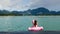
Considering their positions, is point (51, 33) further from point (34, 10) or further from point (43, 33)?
point (34, 10)

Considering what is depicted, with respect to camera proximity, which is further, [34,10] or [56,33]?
[34,10]

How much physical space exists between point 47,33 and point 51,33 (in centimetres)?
16

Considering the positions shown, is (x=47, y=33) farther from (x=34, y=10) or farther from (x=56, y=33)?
(x=34, y=10)

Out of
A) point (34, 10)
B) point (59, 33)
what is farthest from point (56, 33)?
Result: point (34, 10)

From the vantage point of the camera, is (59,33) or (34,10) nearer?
(59,33)

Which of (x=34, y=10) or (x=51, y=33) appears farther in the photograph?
(x=34, y=10)

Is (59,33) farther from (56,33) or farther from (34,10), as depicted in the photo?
(34,10)

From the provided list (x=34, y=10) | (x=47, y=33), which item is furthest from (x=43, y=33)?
(x=34, y=10)

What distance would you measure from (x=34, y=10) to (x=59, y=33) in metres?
60.3

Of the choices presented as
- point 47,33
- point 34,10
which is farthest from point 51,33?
point 34,10

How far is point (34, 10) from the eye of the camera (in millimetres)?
68750

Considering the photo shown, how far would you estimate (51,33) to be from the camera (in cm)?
851

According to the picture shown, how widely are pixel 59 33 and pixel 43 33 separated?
52 cm

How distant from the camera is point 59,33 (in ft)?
27.8
